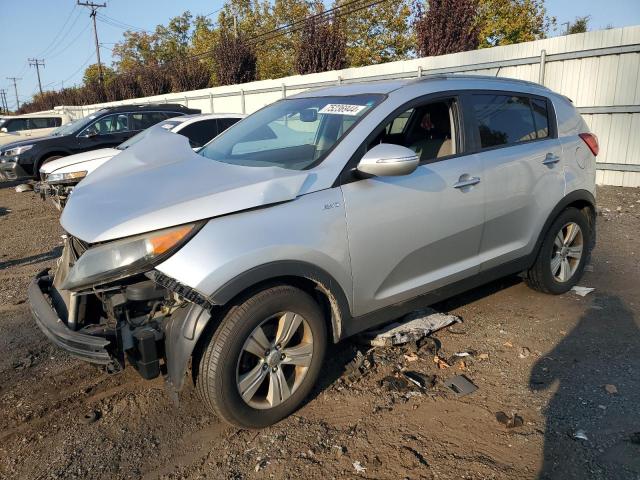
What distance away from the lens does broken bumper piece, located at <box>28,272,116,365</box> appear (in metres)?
2.46

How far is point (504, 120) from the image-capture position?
13.0 ft

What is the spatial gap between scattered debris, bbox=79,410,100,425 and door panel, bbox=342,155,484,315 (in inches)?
65.6

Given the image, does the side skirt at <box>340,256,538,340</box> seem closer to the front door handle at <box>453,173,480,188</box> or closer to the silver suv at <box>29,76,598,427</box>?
the silver suv at <box>29,76,598,427</box>

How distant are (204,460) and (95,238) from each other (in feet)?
4.15

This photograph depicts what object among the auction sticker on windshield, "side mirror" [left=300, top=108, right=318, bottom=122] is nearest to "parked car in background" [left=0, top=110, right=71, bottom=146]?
"side mirror" [left=300, top=108, right=318, bottom=122]

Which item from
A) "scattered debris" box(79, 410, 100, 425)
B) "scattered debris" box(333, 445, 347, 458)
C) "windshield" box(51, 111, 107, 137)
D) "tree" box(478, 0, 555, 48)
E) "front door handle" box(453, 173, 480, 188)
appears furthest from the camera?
"tree" box(478, 0, 555, 48)

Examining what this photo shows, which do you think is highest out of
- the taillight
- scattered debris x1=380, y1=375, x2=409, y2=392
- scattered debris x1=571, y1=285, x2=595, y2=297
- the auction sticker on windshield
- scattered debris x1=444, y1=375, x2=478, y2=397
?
the auction sticker on windshield

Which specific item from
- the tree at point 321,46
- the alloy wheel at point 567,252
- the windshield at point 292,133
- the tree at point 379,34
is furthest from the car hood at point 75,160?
the tree at point 379,34

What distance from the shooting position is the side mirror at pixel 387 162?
2.82 m

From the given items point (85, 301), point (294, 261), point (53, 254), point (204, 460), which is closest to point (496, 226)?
point (294, 261)

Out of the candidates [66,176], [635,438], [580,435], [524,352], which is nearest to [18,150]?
[66,176]

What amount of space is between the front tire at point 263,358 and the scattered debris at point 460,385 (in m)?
0.90

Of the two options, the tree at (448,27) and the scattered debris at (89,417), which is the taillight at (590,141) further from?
the tree at (448,27)

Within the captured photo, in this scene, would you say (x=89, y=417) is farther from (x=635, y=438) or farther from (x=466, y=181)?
(x=635, y=438)
